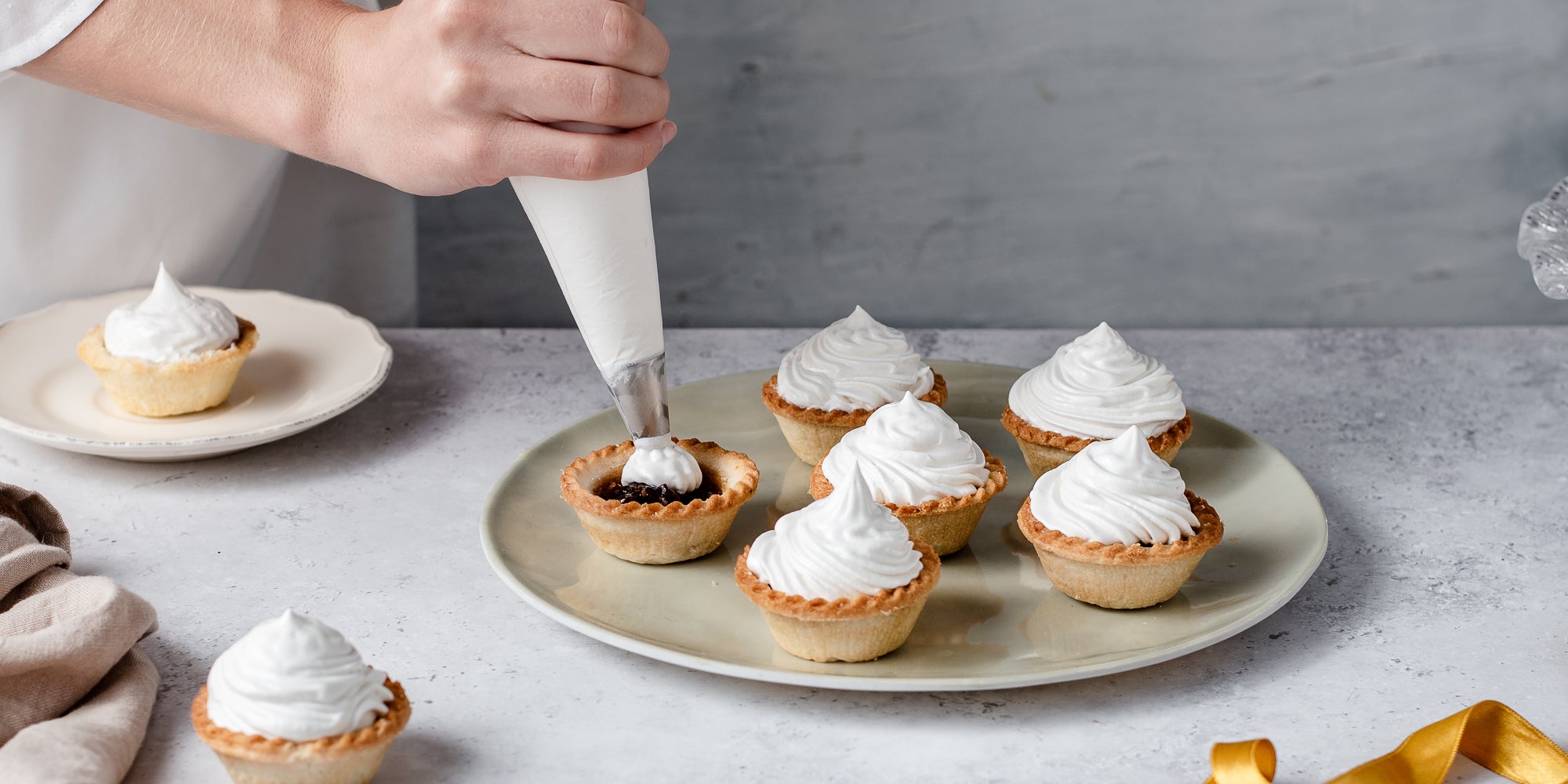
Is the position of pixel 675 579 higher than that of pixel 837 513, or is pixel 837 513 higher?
pixel 837 513

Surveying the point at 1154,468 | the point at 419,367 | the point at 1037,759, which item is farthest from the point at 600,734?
the point at 419,367

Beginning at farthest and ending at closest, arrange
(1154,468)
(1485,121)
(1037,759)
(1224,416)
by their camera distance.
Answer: (1485,121) < (1224,416) < (1154,468) < (1037,759)

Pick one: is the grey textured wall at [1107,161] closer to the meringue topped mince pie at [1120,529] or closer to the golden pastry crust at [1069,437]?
the golden pastry crust at [1069,437]

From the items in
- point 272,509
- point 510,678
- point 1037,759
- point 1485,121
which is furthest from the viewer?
point 1485,121

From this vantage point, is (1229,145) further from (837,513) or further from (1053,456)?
(837,513)

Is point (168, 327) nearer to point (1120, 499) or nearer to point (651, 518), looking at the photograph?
point (651, 518)

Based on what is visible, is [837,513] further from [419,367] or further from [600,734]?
[419,367]

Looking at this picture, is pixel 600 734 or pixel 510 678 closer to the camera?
pixel 600 734
